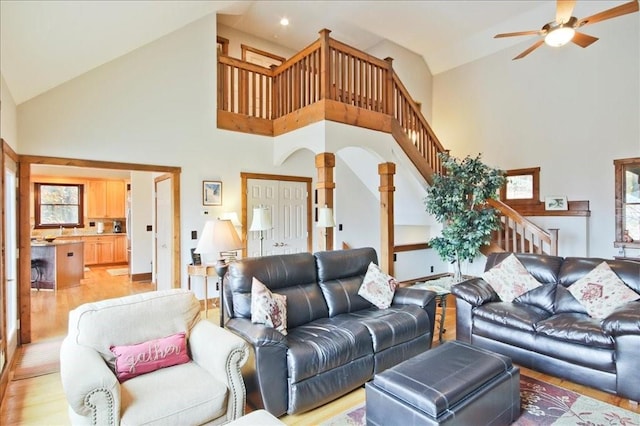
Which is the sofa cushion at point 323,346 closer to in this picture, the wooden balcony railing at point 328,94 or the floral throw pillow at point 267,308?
the floral throw pillow at point 267,308

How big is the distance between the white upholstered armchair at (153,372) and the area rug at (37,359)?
5.34 feet

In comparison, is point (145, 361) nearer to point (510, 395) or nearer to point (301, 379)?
point (301, 379)

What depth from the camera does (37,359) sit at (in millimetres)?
3492

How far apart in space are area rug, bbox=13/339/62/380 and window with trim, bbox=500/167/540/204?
23.9 ft

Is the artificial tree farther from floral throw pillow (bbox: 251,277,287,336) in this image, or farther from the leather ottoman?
floral throw pillow (bbox: 251,277,287,336)

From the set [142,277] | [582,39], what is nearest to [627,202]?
[582,39]

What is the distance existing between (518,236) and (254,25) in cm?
626

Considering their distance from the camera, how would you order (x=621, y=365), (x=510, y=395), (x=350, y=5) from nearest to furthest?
(x=510, y=395) < (x=621, y=365) < (x=350, y=5)

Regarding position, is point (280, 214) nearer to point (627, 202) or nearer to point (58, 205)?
point (627, 202)

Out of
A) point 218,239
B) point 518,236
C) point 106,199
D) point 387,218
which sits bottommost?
point 518,236

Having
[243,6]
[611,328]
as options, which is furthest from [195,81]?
[611,328]

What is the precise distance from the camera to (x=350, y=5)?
625 cm

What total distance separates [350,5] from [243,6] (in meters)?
1.88

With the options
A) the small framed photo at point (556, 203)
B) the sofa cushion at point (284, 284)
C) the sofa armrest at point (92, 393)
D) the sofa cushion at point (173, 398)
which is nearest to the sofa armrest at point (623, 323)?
the sofa cushion at point (284, 284)
